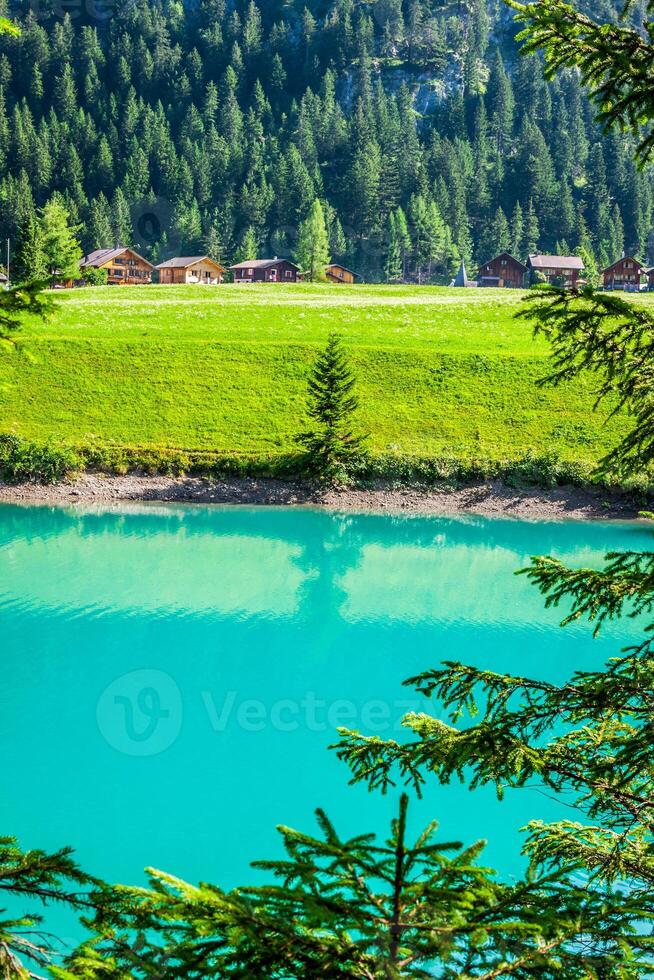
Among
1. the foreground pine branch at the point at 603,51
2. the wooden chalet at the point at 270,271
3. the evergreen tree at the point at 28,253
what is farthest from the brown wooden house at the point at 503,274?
the foreground pine branch at the point at 603,51

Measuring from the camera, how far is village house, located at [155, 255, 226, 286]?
11056cm

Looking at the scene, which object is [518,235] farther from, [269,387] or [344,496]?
[344,496]

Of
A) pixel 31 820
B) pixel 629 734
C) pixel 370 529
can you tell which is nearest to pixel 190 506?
pixel 370 529

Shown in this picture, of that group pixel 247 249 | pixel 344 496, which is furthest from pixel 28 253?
pixel 247 249

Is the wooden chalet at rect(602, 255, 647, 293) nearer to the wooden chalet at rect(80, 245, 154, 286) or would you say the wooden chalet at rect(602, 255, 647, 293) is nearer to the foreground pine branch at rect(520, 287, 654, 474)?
the wooden chalet at rect(80, 245, 154, 286)

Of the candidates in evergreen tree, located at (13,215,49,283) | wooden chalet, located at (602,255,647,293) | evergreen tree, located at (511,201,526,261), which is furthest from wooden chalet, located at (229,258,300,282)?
evergreen tree, located at (511,201,526,261)

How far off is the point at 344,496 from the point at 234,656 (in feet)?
63.0

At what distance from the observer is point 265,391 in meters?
49.2

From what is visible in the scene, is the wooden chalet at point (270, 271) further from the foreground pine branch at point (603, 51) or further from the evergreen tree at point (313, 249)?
the foreground pine branch at point (603, 51)

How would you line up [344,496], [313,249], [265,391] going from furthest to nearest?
[313,249]
[265,391]
[344,496]

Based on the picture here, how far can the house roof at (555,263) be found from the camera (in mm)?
113938

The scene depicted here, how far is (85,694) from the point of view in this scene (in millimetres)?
20656

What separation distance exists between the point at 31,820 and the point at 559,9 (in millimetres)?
14993

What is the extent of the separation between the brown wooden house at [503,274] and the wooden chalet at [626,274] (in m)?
13.4
